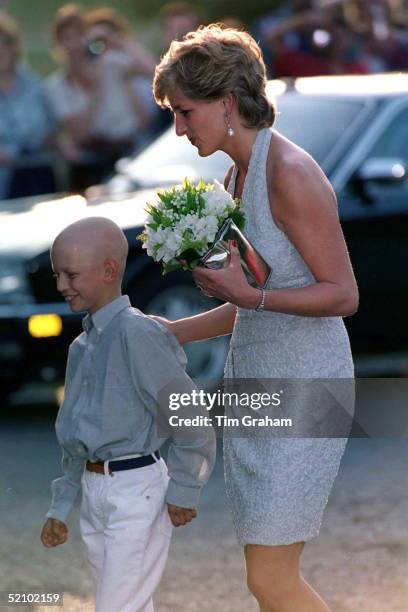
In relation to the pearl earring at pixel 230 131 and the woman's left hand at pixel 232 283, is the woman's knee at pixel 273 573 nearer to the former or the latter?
the woman's left hand at pixel 232 283

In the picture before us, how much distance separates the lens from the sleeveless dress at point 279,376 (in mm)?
4164

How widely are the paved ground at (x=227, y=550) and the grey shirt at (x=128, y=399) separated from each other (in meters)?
1.45

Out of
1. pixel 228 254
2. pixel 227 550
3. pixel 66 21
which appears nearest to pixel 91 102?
pixel 66 21

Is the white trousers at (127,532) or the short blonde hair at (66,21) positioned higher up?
the white trousers at (127,532)

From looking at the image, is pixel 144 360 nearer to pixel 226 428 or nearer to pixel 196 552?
pixel 226 428

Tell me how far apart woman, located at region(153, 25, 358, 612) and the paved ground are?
4.24 feet

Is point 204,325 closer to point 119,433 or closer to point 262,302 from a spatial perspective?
point 262,302

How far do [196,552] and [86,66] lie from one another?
23.7ft

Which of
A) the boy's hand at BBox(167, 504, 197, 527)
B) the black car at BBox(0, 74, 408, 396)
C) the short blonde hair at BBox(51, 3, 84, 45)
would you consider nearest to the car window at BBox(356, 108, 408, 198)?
the black car at BBox(0, 74, 408, 396)

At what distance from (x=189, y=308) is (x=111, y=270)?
4679mm

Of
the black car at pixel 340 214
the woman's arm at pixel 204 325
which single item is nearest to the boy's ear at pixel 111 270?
the woman's arm at pixel 204 325

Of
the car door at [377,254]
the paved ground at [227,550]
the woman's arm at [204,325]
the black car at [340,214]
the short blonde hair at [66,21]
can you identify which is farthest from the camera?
the short blonde hair at [66,21]

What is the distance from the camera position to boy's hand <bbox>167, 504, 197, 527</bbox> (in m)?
4.05

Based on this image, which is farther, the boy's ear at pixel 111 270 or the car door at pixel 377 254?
the car door at pixel 377 254
